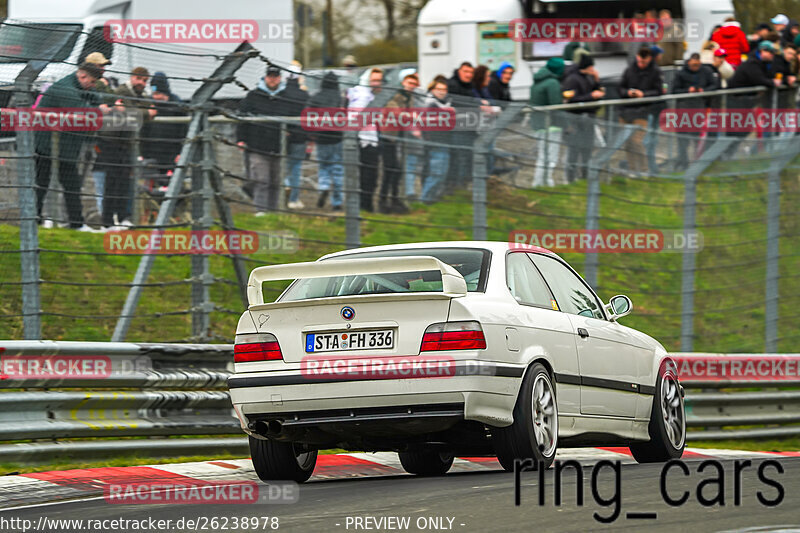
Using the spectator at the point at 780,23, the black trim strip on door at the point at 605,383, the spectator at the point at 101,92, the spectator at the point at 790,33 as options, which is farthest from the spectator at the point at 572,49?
the black trim strip on door at the point at 605,383

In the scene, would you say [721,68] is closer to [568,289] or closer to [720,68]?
[720,68]

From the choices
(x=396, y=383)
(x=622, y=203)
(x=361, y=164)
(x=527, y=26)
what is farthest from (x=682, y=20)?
(x=396, y=383)

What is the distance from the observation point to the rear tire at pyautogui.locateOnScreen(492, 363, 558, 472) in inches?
319

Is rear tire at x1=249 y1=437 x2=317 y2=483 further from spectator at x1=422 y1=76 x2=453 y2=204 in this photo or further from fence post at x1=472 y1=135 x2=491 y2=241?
fence post at x1=472 y1=135 x2=491 y2=241

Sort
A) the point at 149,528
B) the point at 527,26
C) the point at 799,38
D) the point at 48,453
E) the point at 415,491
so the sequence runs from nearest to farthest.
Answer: the point at 149,528 < the point at 415,491 < the point at 48,453 < the point at 799,38 < the point at 527,26

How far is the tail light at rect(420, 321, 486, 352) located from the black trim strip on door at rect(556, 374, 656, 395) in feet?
3.27

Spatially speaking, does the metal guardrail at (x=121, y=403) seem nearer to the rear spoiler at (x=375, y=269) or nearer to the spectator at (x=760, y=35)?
the rear spoiler at (x=375, y=269)

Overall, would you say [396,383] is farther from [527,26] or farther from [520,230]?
[527,26]

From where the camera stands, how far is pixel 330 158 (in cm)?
1244

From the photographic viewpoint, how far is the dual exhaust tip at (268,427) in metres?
8.16

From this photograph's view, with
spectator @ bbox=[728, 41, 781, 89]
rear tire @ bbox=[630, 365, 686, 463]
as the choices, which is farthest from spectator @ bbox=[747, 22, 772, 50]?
rear tire @ bbox=[630, 365, 686, 463]

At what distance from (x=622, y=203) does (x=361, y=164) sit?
3.44m

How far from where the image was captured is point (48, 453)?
9.14 m

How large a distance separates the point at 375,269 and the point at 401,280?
2.19ft
